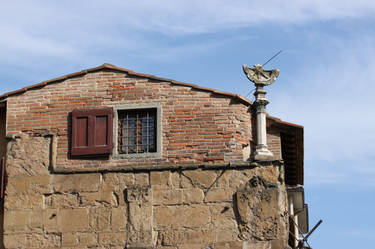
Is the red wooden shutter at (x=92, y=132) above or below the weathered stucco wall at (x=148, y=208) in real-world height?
above

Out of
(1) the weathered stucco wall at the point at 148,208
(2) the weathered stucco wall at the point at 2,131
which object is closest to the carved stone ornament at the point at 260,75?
(1) the weathered stucco wall at the point at 148,208

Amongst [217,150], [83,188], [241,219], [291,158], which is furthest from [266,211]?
[83,188]

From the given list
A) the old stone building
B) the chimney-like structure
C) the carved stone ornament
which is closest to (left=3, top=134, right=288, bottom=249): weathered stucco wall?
the old stone building

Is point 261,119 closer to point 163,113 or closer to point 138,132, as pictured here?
point 163,113

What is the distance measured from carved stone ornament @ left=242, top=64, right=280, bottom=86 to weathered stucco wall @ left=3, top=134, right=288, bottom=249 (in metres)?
1.84

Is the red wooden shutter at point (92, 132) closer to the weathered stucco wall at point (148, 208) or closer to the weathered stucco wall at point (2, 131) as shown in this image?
the weathered stucco wall at point (148, 208)

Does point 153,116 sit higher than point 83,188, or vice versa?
point 153,116

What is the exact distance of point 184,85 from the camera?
55.6 ft

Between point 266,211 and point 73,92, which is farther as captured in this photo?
point 73,92

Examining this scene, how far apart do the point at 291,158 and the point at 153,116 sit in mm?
3723

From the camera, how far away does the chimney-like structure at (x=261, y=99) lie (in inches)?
648

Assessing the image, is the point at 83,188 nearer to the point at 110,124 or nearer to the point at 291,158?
the point at 110,124

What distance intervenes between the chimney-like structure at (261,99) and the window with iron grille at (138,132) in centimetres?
221

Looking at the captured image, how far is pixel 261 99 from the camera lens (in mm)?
16734
